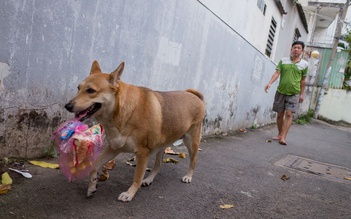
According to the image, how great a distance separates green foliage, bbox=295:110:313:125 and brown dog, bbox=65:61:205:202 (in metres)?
12.9

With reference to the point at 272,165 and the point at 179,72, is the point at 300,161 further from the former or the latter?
the point at 179,72

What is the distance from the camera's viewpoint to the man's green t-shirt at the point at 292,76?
706 centimetres

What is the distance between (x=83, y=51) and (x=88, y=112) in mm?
1209

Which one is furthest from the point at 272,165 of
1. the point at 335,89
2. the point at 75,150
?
the point at 335,89

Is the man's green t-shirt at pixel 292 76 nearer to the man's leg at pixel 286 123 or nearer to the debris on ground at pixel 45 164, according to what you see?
the man's leg at pixel 286 123

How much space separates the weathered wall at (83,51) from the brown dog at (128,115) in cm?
61

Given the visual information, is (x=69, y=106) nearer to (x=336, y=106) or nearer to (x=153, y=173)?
(x=153, y=173)

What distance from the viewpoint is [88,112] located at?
2.63m

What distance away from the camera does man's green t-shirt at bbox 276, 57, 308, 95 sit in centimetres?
706

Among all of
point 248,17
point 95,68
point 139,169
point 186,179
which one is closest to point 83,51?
point 95,68

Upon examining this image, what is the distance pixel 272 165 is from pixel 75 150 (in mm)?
3349

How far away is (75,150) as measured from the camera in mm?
2930

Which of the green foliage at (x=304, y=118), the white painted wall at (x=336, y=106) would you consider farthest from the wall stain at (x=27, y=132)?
the white painted wall at (x=336, y=106)

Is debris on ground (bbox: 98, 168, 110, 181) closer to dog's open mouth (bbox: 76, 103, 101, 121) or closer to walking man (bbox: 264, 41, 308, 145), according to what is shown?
dog's open mouth (bbox: 76, 103, 101, 121)
